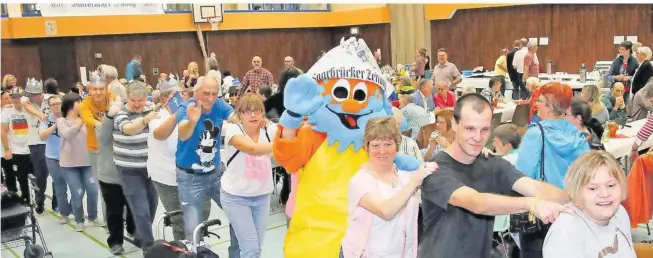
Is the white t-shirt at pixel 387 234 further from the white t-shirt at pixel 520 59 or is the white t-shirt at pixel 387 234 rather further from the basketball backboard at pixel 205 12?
the basketball backboard at pixel 205 12

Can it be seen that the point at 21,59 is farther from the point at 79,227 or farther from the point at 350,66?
the point at 350,66

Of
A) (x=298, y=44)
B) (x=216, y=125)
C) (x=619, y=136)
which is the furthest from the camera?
(x=298, y=44)

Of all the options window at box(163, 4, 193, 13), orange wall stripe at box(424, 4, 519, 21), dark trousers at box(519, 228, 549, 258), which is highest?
window at box(163, 4, 193, 13)

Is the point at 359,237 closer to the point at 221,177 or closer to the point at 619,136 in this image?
the point at 221,177

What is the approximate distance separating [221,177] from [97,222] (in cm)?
277

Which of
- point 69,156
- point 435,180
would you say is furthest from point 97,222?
point 435,180

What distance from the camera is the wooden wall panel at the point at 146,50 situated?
1447 cm

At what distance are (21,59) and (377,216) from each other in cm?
1339

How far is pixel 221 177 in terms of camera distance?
3.98m

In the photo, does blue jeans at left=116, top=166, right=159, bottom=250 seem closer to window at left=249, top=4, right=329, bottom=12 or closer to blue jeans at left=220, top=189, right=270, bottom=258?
blue jeans at left=220, top=189, right=270, bottom=258

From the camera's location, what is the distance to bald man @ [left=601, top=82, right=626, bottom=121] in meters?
7.23

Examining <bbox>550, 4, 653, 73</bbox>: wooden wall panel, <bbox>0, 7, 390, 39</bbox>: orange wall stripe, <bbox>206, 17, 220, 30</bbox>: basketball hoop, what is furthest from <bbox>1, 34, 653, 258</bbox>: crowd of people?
<bbox>206, 17, 220, 30</bbox>: basketball hoop

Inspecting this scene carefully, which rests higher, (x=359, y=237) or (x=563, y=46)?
(x=563, y=46)

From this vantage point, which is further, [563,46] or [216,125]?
[563,46]
